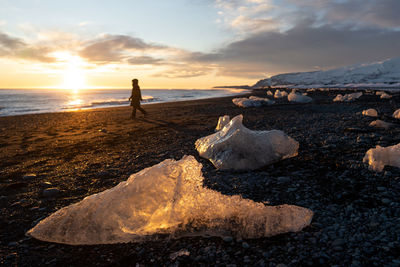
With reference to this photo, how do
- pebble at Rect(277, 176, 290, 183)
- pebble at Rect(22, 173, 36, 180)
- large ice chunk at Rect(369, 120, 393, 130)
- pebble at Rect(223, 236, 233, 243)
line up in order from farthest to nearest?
large ice chunk at Rect(369, 120, 393, 130) < pebble at Rect(22, 173, 36, 180) < pebble at Rect(277, 176, 290, 183) < pebble at Rect(223, 236, 233, 243)

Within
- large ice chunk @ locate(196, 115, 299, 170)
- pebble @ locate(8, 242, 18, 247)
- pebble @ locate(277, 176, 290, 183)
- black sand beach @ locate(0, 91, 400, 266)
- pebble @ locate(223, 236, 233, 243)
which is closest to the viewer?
black sand beach @ locate(0, 91, 400, 266)

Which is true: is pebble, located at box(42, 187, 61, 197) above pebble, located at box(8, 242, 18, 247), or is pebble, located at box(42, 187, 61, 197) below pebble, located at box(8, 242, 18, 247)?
above

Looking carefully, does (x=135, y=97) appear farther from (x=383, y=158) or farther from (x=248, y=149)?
(x=383, y=158)

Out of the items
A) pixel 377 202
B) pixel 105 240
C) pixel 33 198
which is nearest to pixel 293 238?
pixel 377 202

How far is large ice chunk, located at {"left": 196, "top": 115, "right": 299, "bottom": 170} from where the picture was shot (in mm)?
4668

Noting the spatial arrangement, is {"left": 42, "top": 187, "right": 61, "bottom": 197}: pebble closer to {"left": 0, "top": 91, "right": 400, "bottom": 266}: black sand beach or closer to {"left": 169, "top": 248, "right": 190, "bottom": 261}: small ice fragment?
{"left": 0, "top": 91, "right": 400, "bottom": 266}: black sand beach

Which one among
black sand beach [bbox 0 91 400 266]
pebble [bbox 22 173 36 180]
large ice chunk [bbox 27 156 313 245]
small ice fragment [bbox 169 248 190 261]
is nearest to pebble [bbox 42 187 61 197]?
black sand beach [bbox 0 91 400 266]

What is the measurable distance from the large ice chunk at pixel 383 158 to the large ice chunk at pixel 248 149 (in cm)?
137

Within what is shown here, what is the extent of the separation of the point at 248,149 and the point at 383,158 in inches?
88.1

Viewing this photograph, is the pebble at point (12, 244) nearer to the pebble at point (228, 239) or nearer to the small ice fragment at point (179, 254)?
the small ice fragment at point (179, 254)

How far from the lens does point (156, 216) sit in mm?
2793

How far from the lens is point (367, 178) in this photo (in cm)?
388

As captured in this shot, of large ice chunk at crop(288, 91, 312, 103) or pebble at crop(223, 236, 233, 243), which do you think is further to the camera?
large ice chunk at crop(288, 91, 312, 103)

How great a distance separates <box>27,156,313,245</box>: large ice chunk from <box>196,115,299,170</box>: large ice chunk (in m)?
1.76
